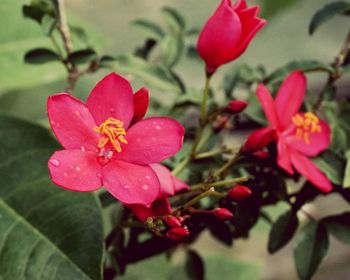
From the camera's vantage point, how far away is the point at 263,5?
2398 millimetres

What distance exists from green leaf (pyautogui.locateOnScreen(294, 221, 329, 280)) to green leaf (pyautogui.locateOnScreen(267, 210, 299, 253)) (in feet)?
0.05

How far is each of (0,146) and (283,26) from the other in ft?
6.66

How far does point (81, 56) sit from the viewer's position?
102 cm

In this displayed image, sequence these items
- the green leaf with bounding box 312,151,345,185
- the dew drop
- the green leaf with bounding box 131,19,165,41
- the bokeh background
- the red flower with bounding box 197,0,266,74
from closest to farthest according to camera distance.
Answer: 1. the dew drop
2. the red flower with bounding box 197,0,266,74
3. the green leaf with bounding box 312,151,345,185
4. the green leaf with bounding box 131,19,165,41
5. the bokeh background

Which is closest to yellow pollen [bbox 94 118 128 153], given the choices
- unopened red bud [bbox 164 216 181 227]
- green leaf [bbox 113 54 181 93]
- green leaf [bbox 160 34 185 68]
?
unopened red bud [bbox 164 216 181 227]

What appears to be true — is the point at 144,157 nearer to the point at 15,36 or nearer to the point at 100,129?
the point at 100,129

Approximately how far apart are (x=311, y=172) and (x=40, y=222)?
0.37 m

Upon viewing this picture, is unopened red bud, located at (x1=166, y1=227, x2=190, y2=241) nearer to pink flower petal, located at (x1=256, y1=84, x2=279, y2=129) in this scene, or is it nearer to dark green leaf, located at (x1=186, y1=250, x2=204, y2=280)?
pink flower petal, located at (x1=256, y1=84, x2=279, y2=129)

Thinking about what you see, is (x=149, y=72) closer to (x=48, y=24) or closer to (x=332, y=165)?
(x=48, y=24)

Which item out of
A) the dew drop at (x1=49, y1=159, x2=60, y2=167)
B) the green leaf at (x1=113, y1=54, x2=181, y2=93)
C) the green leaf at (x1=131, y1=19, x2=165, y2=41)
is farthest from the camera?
the green leaf at (x1=131, y1=19, x2=165, y2=41)

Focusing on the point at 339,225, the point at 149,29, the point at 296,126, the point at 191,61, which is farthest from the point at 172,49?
the point at 339,225

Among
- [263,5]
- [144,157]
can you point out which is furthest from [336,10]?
[263,5]

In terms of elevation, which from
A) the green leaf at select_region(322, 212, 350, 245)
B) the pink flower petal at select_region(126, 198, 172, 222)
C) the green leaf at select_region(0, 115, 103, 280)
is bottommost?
the green leaf at select_region(0, 115, 103, 280)

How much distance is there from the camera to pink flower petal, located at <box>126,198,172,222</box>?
32.4 inches
